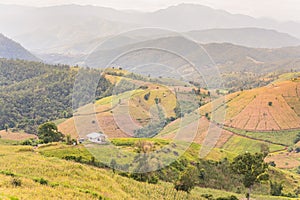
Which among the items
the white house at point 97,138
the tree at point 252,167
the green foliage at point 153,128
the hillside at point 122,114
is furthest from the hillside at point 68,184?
the tree at point 252,167

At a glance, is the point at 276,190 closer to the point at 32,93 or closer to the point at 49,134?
the point at 49,134

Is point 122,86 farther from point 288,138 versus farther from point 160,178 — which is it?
point 288,138

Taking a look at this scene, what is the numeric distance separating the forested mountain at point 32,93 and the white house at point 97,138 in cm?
8340

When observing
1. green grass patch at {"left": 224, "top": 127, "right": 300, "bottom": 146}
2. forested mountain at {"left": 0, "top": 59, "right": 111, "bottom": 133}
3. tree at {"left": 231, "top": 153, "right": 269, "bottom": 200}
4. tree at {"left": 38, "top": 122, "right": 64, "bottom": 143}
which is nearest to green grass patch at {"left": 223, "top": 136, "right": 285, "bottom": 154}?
green grass patch at {"left": 224, "top": 127, "right": 300, "bottom": 146}

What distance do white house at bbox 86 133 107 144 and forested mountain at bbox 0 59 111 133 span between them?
3284 inches

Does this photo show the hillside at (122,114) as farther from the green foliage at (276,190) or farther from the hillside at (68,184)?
the green foliage at (276,190)

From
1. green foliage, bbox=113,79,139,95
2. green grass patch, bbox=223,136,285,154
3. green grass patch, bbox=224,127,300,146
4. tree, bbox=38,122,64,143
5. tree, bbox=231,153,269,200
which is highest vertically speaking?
green foliage, bbox=113,79,139,95

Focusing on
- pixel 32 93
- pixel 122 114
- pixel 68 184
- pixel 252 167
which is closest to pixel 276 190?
pixel 252 167

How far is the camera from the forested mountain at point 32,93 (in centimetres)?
10869

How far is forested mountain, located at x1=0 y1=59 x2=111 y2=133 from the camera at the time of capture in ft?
357

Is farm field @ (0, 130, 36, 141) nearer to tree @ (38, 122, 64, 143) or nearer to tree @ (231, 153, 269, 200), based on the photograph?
tree @ (38, 122, 64, 143)

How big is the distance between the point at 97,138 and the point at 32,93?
109 m

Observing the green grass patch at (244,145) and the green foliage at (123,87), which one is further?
the green grass patch at (244,145)

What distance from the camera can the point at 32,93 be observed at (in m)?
Result: 124
